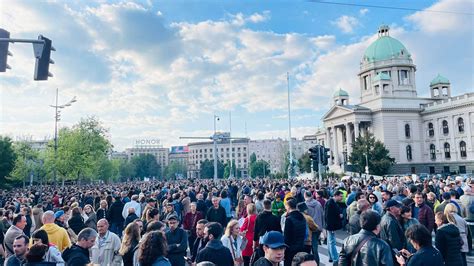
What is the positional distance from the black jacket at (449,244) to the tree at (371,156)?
52.1 meters

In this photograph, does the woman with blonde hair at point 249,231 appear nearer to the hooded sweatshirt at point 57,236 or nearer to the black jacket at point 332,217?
the black jacket at point 332,217

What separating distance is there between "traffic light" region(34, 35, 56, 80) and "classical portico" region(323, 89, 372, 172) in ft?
206

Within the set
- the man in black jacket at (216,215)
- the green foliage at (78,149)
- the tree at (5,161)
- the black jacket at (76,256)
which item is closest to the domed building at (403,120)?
the green foliage at (78,149)

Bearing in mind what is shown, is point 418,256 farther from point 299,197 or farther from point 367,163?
point 367,163

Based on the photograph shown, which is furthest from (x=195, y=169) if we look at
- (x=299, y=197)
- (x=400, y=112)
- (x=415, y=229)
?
(x=415, y=229)

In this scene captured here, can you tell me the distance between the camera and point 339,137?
77.8 metres

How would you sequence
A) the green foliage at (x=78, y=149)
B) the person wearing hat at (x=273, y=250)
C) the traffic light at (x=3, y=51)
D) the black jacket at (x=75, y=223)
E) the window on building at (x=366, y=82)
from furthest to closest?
the window on building at (x=366, y=82), the green foliage at (x=78, y=149), the black jacket at (x=75, y=223), the traffic light at (x=3, y=51), the person wearing hat at (x=273, y=250)

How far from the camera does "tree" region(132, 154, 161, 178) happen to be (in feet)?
442

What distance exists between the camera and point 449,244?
229 inches

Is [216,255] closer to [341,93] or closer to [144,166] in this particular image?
[341,93]

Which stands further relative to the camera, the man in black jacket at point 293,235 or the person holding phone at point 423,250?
the man in black jacket at point 293,235

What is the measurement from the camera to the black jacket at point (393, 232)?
6.32 meters

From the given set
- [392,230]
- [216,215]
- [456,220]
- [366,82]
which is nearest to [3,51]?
[216,215]

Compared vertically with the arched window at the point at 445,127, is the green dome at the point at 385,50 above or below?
above
